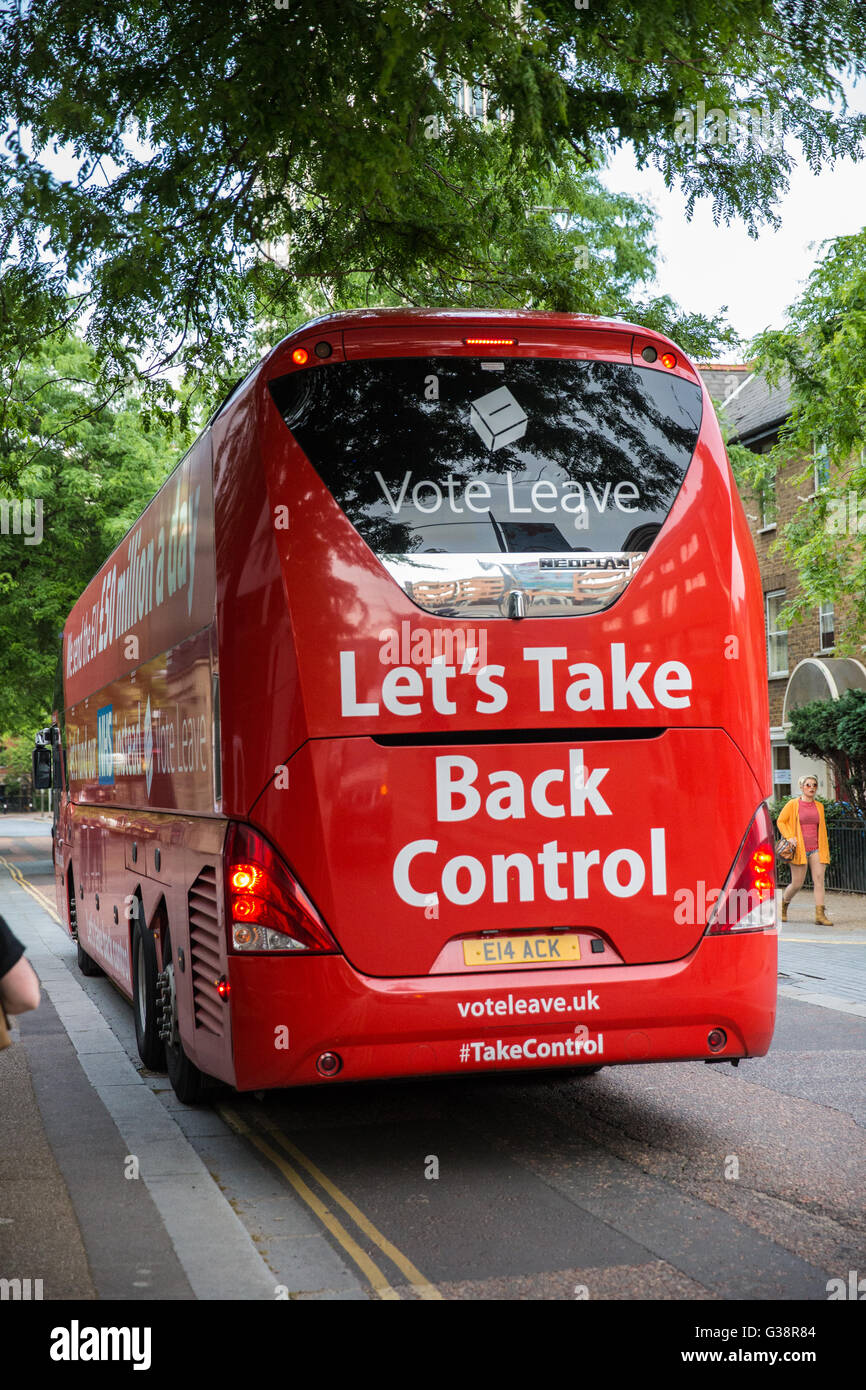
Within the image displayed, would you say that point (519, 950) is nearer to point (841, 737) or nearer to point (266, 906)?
point (266, 906)

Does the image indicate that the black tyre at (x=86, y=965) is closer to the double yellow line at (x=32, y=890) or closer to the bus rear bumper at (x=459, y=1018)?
the double yellow line at (x=32, y=890)

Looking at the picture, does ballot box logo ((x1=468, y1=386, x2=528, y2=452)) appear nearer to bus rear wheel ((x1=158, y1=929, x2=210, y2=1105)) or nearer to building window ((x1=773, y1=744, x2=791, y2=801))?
bus rear wheel ((x1=158, y1=929, x2=210, y2=1105))

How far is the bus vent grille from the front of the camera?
618 cm

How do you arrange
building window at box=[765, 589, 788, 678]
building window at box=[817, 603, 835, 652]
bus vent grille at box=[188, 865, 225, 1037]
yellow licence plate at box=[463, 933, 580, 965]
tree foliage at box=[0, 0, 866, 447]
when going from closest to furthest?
yellow licence plate at box=[463, 933, 580, 965]
bus vent grille at box=[188, 865, 225, 1037]
tree foliage at box=[0, 0, 866, 447]
building window at box=[817, 603, 835, 652]
building window at box=[765, 589, 788, 678]

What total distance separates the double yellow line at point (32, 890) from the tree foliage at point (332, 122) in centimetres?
1197

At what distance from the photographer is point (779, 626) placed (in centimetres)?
3162

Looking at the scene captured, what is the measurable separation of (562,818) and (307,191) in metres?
6.48

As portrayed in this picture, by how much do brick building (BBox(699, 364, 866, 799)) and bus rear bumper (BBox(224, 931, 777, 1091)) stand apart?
2470 cm

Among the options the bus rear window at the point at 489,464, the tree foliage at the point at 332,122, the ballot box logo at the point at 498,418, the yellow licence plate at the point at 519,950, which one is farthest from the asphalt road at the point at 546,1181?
the tree foliage at the point at 332,122

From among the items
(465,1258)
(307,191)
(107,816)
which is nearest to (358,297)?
(307,191)

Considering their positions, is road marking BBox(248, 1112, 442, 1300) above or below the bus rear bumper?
below

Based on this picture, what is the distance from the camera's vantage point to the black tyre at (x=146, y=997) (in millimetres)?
8414

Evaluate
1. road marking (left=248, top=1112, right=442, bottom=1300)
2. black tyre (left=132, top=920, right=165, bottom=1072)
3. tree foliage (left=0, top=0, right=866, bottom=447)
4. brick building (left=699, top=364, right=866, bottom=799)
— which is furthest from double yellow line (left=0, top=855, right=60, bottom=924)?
brick building (left=699, top=364, right=866, bottom=799)

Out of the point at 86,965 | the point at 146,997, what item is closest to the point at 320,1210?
the point at 146,997
